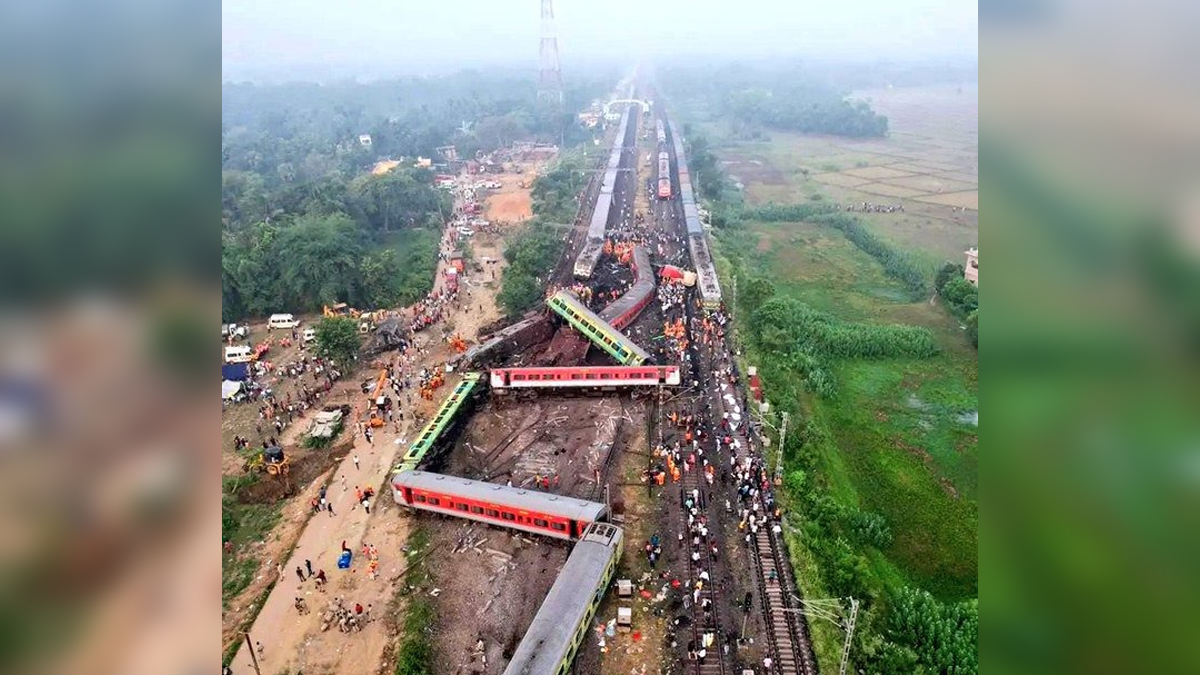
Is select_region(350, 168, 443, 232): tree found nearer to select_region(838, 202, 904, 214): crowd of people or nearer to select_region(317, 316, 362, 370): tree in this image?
select_region(317, 316, 362, 370): tree

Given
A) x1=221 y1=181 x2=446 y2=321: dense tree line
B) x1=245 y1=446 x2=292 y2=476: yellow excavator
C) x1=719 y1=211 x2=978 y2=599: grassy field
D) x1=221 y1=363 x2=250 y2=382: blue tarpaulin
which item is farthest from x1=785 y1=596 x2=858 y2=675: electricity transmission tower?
x1=221 y1=181 x2=446 y2=321: dense tree line

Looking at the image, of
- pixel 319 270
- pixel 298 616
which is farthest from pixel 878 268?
pixel 298 616

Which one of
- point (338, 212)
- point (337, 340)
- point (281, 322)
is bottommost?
point (337, 340)

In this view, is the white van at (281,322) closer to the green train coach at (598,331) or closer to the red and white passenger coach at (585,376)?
the green train coach at (598,331)

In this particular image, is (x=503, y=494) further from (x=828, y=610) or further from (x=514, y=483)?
(x=828, y=610)

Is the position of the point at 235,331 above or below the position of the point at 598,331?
below

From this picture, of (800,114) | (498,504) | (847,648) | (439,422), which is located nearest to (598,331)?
(439,422)
